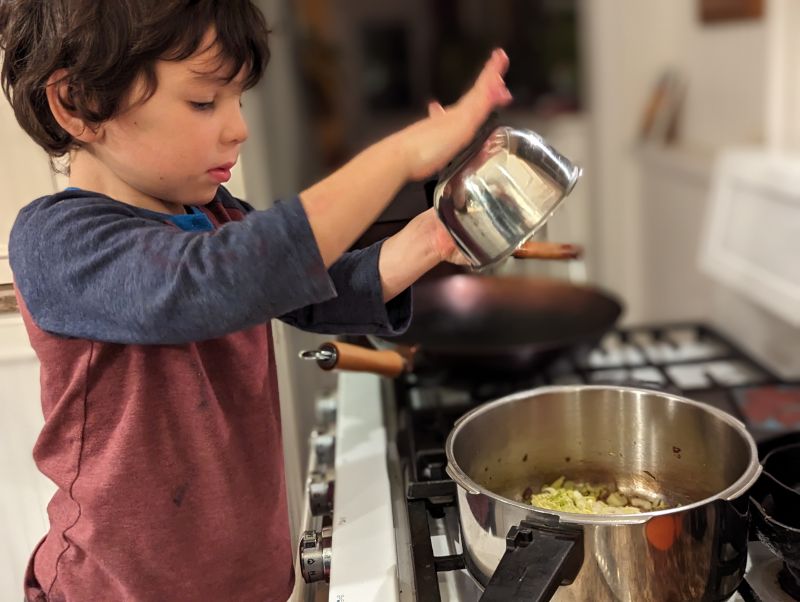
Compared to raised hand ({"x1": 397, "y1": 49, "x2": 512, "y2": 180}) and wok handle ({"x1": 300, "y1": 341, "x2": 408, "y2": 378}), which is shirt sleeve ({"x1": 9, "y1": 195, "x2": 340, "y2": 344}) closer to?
raised hand ({"x1": 397, "y1": 49, "x2": 512, "y2": 180})

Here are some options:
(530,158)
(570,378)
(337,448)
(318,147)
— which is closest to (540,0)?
(318,147)

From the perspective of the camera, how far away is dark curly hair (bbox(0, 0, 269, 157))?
450 millimetres

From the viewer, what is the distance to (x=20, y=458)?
2.16ft

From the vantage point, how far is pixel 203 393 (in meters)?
0.53

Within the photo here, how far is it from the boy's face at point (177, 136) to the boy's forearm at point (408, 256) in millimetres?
124

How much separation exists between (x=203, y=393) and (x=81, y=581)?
0.17m

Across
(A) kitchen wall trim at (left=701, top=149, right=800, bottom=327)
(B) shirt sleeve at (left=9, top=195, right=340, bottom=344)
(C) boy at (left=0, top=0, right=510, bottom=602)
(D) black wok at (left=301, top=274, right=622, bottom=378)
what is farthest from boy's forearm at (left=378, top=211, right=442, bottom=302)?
(A) kitchen wall trim at (left=701, top=149, right=800, bottom=327)

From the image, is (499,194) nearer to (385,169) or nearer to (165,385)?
(385,169)

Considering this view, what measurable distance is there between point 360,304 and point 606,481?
0.91 feet

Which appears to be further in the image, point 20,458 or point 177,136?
point 20,458

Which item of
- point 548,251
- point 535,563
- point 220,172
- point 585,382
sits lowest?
point 585,382

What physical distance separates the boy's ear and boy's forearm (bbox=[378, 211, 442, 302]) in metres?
0.20

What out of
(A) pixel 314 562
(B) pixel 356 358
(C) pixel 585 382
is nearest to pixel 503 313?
(C) pixel 585 382

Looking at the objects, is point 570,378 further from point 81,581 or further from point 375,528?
point 81,581
